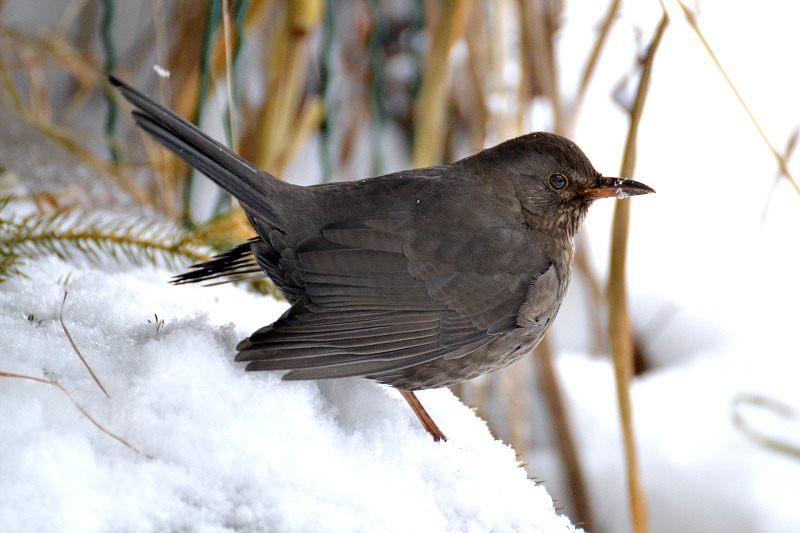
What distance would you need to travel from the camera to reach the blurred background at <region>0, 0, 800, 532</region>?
7.68 feet

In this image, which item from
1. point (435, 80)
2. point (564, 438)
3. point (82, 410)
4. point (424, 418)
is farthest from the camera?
point (435, 80)

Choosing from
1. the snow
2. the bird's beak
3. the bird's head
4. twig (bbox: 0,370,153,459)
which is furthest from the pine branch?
the bird's beak

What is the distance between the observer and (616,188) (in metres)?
1.70

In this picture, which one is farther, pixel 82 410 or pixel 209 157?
pixel 209 157

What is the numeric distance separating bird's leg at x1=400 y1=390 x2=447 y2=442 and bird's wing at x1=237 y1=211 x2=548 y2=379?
11cm

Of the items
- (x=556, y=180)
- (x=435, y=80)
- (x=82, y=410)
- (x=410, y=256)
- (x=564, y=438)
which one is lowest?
(x=564, y=438)

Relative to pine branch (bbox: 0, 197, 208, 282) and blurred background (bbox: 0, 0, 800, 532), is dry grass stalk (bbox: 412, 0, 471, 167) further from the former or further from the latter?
pine branch (bbox: 0, 197, 208, 282)

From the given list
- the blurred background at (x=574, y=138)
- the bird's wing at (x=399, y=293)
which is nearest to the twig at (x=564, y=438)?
the blurred background at (x=574, y=138)

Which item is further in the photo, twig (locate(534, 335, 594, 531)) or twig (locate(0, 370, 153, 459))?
twig (locate(534, 335, 594, 531))

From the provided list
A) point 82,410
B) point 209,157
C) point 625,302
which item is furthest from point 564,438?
point 82,410

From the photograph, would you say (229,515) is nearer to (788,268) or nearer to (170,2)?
(170,2)

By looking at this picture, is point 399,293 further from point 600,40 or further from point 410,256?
point 600,40

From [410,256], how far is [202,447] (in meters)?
0.58

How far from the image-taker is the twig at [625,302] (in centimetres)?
175
